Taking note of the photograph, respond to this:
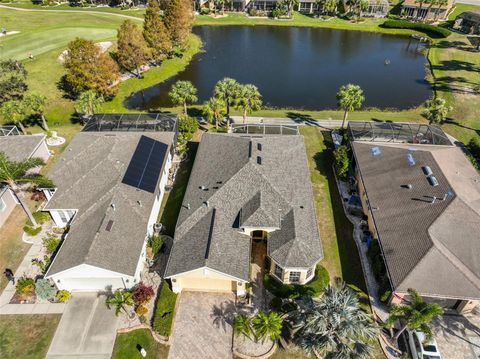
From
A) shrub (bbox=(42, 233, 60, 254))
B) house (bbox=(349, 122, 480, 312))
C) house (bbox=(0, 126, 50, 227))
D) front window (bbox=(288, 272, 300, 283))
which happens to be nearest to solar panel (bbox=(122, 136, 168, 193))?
shrub (bbox=(42, 233, 60, 254))

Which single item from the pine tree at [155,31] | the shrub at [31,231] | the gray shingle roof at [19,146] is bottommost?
the shrub at [31,231]

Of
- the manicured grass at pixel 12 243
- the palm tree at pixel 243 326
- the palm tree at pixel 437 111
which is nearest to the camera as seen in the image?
the palm tree at pixel 243 326

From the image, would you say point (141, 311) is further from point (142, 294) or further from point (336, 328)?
point (336, 328)

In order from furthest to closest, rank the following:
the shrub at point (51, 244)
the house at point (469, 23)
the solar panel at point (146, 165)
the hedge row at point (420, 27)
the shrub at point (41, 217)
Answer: the house at point (469, 23) < the hedge row at point (420, 27) < the solar panel at point (146, 165) < the shrub at point (41, 217) < the shrub at point (51, 244)

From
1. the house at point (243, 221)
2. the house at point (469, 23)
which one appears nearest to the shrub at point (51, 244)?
the house at point (243, 221)

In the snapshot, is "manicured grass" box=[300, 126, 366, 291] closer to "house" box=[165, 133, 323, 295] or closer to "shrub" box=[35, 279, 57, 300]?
"house" box=[165, 133, 323, 295]

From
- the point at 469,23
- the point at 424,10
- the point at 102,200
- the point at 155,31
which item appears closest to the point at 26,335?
the point at 102,200

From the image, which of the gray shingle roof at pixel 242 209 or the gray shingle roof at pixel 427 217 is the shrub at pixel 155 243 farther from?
the gray shingle roof at pixel 427 217
